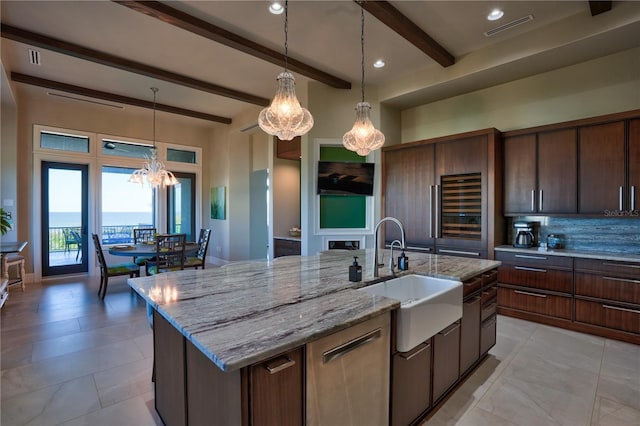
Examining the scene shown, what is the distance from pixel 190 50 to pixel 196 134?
12.8ft

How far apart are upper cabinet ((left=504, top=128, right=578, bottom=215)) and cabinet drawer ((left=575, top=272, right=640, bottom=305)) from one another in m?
0.74

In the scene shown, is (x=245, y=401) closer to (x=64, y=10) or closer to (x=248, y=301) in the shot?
(x=248, y=301)

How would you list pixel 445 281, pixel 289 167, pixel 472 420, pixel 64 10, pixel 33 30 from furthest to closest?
pixel 289 167, pixel 33 30, pixel 64 10, pixel 445 281, pixel 472 420

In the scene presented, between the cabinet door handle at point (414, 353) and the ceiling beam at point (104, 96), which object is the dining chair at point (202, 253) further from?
the cabinet door handle at point (414, 353)

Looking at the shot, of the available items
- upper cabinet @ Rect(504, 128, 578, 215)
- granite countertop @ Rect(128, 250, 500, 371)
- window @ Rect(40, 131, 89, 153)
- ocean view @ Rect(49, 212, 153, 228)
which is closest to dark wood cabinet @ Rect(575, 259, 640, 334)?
upper cabinet @ Rect(504, 128, 578, 215)

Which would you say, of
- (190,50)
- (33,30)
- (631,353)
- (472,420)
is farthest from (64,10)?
(631,353)

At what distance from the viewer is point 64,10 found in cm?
311

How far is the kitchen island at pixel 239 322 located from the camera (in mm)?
1061

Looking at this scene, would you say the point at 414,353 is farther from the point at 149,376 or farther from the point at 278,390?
the point at 149,376

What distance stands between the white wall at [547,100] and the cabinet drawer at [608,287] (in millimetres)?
1886

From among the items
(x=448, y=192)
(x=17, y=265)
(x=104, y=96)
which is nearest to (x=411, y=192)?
(x=448, y=192)

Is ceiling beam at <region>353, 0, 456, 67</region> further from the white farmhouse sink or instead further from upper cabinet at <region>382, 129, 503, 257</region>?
the white farmhouse sink

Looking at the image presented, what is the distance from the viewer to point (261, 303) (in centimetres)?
153

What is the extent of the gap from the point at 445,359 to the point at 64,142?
7343mm
